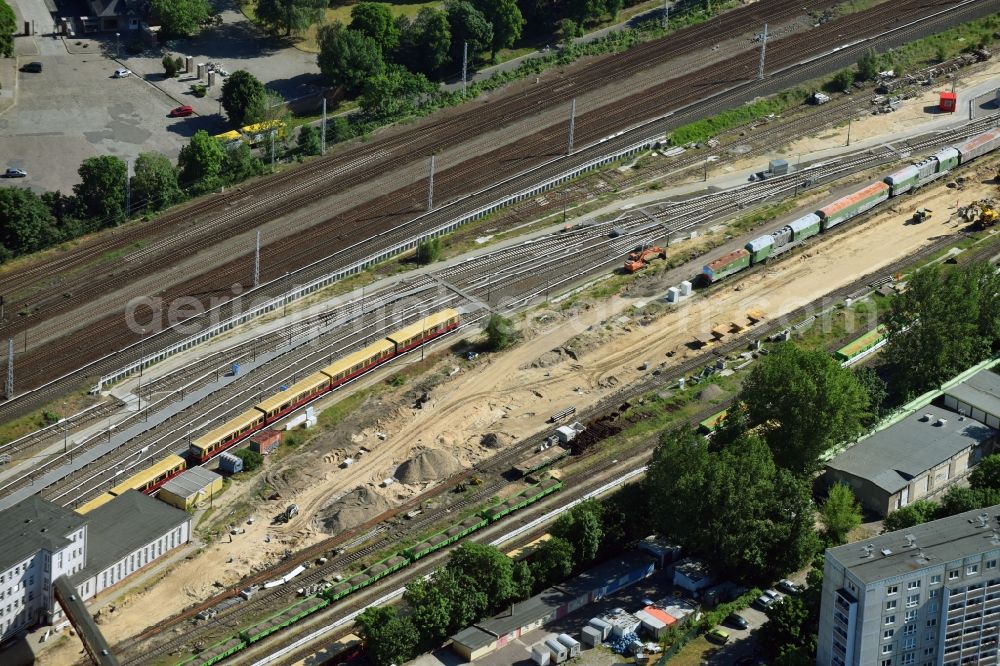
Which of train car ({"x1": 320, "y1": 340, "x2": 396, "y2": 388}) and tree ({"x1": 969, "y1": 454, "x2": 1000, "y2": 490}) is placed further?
train car ({"x1": 320, "y1": 340, "x2": 396, "y2": 388})

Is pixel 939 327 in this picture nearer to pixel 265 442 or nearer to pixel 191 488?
pixel 265 442

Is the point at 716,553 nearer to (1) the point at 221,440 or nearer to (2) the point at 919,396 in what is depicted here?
(2) the point at 919,396

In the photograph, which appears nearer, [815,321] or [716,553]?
[716,553]

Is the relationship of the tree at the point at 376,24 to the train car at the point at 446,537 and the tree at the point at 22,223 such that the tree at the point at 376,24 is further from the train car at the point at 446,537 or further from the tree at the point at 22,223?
the train car at the point at 446,537

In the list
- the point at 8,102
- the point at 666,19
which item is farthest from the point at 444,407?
the point at 666,19

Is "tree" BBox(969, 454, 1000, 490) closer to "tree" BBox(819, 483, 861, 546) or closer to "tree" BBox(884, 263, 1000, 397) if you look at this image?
"tree" BBox(819, 483, 861, 546)

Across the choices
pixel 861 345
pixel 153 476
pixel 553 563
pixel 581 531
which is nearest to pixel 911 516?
pixel 581 531

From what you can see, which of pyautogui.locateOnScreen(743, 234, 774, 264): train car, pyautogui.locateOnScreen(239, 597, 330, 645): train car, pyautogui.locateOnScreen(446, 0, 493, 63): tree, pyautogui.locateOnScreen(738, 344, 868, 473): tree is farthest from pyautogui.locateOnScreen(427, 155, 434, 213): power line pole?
pyautogui.locateOnScreen(239, 597, 330, 645): train car
